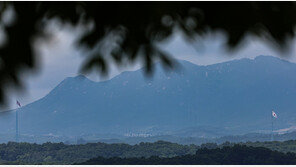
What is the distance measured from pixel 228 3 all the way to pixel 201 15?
9 cm

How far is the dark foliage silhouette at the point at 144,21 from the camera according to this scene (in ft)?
3.93

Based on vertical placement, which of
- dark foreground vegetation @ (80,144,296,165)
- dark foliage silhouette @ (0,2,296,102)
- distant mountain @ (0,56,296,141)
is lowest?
dark foreground vegetation @ (80,144,296,165)

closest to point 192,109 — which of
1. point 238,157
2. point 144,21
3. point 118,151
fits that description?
point 118,151

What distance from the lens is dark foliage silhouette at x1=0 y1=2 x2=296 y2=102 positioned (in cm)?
120

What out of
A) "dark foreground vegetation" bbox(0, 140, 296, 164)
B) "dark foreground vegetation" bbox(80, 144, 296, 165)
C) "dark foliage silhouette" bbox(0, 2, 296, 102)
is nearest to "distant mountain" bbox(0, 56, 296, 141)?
"dark foreground vegetation" bbox(0, 140, 296, 164)

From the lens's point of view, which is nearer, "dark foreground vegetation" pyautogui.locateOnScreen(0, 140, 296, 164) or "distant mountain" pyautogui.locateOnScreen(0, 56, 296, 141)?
"dark foreground vegetation" pyautogui.locateOnScreen(0, 140, 296, 164)

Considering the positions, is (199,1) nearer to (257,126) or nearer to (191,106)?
(191,106)

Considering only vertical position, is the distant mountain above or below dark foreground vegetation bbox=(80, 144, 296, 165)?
above

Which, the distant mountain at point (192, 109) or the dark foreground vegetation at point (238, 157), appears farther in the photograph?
the distant mountain at point (192, 109)

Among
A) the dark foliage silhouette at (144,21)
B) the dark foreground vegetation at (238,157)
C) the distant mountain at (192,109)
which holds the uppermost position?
the distant mountain at (192,109)

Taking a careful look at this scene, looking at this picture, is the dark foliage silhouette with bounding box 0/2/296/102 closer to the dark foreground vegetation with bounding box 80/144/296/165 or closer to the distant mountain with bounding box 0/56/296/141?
the dark foreground vegetation with bounding box 80/144/296/165

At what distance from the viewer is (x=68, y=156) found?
23812mm

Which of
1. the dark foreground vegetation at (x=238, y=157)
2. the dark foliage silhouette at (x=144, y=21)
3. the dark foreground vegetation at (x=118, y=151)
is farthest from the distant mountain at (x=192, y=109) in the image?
the dark foliage silhouette at (x=144, y=21)

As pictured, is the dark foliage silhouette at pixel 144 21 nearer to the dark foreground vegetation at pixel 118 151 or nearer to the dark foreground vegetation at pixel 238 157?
the dark foreground vegetation at pixel 238 157
